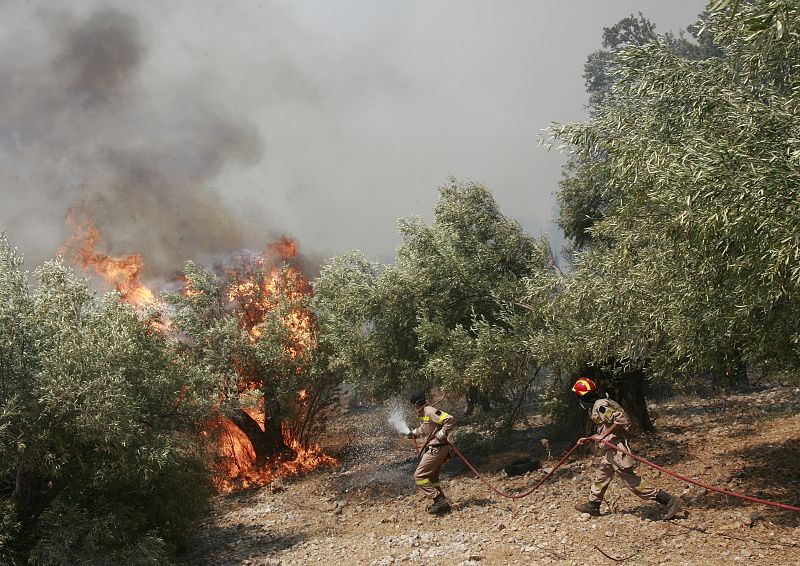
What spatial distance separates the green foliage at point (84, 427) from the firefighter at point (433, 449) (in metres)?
5.50

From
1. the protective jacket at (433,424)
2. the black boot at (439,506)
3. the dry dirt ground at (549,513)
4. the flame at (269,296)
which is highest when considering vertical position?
the flame at (269,296)

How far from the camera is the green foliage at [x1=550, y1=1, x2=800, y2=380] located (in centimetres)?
877

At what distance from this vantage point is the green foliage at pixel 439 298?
20.0 meters

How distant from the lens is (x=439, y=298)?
70.0ft

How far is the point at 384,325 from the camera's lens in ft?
74.0

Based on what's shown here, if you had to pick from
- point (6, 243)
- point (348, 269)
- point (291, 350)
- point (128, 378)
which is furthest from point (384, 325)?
point (6, 243)

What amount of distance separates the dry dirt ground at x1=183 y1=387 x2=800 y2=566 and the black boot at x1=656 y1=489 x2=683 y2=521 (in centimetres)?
18

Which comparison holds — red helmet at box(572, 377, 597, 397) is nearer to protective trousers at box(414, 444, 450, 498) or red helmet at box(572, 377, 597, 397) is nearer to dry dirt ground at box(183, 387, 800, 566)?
dry dirt ground at box(183, 387, 800, 566)

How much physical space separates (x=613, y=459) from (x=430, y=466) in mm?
4333

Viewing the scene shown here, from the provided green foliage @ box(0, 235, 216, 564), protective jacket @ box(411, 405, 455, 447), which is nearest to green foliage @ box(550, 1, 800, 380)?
protective jacket @ box(411, 405, 455, 447)

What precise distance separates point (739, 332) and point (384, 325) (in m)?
13.2

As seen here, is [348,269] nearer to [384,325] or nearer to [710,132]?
[384,325]

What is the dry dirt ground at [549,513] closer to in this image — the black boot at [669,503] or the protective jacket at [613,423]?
the black boot at [669,503]

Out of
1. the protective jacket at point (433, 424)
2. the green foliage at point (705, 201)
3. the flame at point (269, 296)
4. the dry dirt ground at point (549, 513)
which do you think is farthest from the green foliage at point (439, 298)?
the green foliage at point (705, 201)
